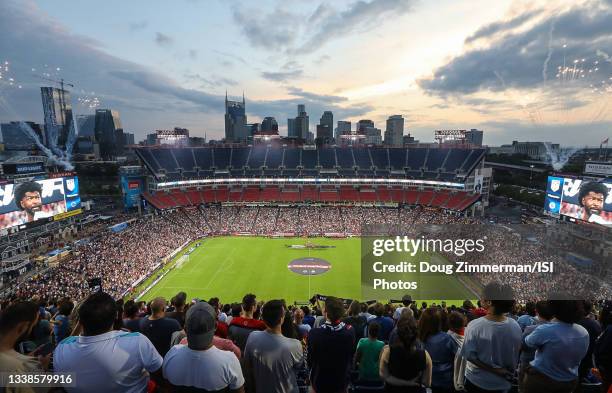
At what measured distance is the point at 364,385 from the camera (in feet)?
18.7

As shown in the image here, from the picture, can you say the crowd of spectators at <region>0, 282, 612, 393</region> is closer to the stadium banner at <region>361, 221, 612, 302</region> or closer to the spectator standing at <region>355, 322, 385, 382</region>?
the spectator standing at <region>355, 322, 385, 382</region>

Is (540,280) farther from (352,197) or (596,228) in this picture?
(352,197)

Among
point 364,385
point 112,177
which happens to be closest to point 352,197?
point 364,385

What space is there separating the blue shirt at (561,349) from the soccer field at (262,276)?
A: 25969 millimetres

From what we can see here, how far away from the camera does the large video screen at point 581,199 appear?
30.0m

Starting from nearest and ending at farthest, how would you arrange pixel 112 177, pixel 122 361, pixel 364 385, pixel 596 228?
1. pixel 122 361
2. pixel 364 385
3. pixel 596 228
4. pixel 112 177

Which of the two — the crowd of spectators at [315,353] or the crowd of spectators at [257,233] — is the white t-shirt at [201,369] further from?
the crowd of spectators at [257,233]

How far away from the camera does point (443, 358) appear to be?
5.38m

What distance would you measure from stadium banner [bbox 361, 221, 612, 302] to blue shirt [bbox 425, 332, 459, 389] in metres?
9.78

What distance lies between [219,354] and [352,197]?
6239 cm

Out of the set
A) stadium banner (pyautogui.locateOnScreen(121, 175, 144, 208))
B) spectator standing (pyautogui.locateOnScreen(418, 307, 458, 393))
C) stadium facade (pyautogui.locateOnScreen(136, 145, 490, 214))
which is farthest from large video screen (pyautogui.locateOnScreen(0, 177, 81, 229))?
spectator standing (pyautogui.locateOnScreen(418, 307, 458, 393))

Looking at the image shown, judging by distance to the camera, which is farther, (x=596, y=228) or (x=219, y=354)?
(x=596, y=228)

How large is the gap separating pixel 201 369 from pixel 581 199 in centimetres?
4084

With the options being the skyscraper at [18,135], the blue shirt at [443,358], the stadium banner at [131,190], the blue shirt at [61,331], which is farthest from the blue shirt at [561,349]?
the skyscraper at [18,135]
